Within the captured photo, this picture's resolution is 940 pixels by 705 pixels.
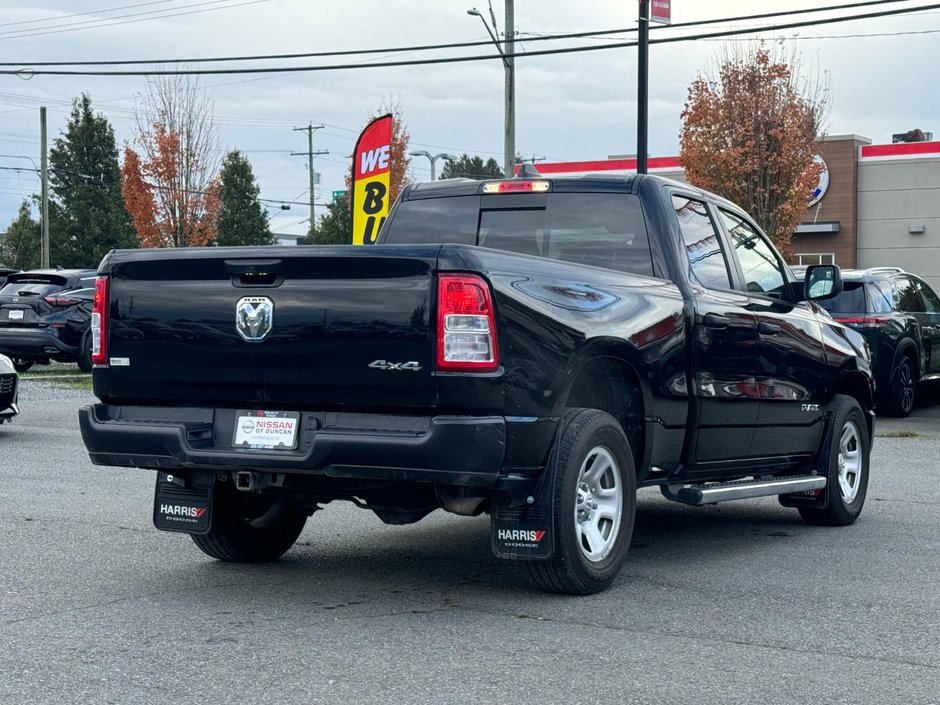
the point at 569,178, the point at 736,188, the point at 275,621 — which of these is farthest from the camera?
the point at 736,188

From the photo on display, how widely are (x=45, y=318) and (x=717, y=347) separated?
672 inches

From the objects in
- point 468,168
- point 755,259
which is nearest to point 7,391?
point 755,259

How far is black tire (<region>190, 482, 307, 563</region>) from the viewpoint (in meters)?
6.80

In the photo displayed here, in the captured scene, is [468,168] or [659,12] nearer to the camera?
[659,12]

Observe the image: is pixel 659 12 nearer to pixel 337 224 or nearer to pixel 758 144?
pixel 758 144

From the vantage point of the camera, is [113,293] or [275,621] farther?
[113,293]

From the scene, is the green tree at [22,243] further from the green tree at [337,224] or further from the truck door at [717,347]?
the truck door at [717,347]

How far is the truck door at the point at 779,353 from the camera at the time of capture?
7688 mm

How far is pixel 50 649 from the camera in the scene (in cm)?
512

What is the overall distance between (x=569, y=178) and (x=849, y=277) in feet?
30.6

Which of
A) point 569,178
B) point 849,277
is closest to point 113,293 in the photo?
point 569,178

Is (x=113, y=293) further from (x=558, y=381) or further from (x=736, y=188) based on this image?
(x=736, y=188)

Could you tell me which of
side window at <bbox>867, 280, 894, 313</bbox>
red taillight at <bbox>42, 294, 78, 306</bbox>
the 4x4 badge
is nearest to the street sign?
side window at <bbox>867, 280, 894, 313</bbox>

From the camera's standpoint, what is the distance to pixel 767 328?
7.70 m
